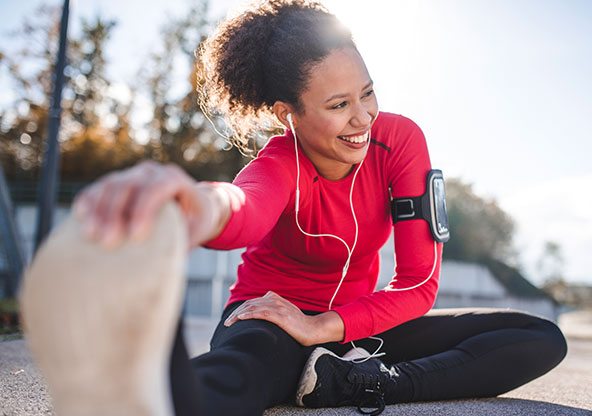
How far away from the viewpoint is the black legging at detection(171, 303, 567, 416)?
4.47 ft

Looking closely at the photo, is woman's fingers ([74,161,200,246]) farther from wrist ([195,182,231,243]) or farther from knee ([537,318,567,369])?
knee ([537,318,567,369])

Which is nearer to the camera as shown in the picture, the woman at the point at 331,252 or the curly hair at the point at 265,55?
the woman at the point at 331,252

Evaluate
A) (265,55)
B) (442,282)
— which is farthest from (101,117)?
(265,55)

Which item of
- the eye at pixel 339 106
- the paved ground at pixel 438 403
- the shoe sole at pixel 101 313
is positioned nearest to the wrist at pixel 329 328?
the paved ground at pixel 438 403

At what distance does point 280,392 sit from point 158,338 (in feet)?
3.01

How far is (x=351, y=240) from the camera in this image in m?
2.06

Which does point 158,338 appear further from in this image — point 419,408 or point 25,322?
point 419,408

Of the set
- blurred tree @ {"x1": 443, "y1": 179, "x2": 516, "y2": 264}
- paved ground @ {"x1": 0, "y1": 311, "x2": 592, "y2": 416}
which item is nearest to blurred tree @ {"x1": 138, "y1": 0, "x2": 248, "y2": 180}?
blurred tree @ {"x1": 443, "y1": 179, "x2": 516, "y2": 264}

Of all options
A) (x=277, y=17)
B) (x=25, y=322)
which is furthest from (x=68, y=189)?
(x=25, y=322)

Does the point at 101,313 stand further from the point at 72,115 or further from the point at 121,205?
the point at 72,115

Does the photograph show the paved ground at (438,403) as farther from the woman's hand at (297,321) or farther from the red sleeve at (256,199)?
the red sleeve at (256,199)

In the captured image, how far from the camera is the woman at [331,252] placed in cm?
174

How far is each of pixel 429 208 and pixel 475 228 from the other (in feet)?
51.1

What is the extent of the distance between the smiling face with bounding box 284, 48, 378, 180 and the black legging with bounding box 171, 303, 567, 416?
66cm
